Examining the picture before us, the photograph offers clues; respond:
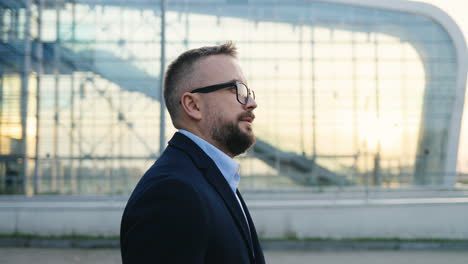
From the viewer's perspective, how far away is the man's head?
1763mm

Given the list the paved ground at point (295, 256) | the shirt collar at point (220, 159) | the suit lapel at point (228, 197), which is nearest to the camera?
the suit lapel at point (228, 197)

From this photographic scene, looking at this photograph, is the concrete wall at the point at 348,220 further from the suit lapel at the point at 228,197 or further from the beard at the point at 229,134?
the suit lapel at the point at 228,197

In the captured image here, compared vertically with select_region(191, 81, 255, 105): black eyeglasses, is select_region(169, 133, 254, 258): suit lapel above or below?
below

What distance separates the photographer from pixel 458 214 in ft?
30.9

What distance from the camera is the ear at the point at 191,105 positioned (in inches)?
69.8

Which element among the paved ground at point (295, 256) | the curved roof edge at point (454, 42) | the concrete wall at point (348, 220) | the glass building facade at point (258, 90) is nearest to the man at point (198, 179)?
the paved ground at point (295, 256)

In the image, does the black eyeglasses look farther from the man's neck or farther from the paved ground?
the paved ground

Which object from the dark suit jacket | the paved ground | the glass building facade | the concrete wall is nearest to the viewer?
the dark suit jacket

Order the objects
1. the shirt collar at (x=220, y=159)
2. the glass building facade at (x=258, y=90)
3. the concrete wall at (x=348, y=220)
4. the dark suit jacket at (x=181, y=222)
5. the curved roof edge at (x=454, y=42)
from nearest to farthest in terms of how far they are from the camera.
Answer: the dark suit jacket at (x=181, y=222) < the shirt collar at (x=220, y=159) < the concrete wall at (x=348, y=220) < the glass building facade at (x=258, y=90) < the curved roof edge at (x=454, y=42)

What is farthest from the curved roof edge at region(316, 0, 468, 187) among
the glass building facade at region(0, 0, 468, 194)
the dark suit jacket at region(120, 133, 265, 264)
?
the dark suit jacket at region(120, 133, 265, 264)

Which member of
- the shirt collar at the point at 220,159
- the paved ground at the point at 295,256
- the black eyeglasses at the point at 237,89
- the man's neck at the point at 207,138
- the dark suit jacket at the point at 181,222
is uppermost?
the black eyeglasses at the point at 237,89

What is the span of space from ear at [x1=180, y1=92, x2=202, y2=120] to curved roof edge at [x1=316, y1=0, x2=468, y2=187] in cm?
2242

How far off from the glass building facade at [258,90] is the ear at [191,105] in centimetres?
1971

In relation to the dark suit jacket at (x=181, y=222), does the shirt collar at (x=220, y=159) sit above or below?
above
